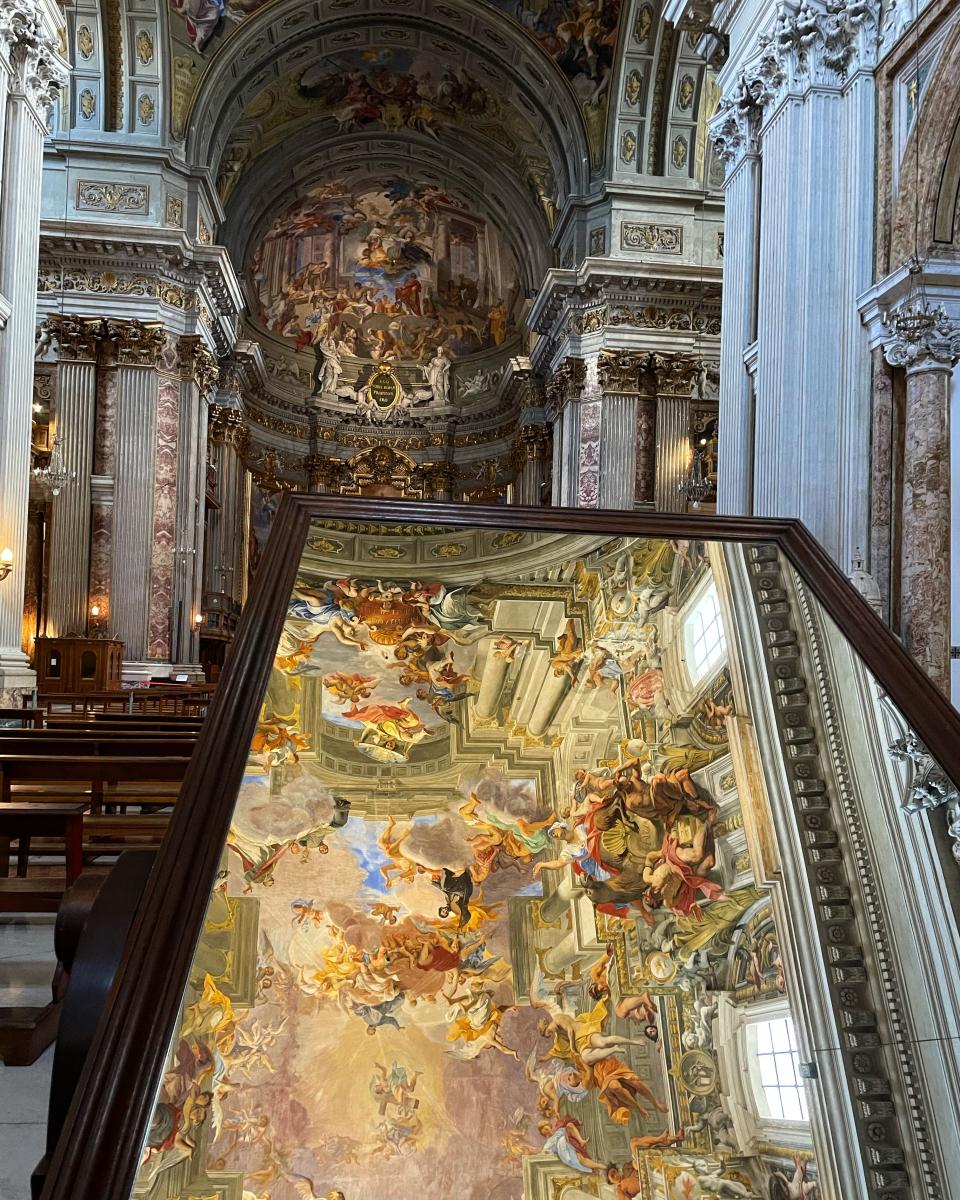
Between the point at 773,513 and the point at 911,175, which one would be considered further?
the point at 773,513

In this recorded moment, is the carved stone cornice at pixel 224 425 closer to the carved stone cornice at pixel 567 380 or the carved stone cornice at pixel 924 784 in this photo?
the carved stone cornice at pixel 567 380

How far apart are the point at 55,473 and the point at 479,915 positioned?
1466 centimetres

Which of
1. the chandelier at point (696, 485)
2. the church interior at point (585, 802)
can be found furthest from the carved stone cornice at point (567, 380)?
the church interior at point (585, 802)

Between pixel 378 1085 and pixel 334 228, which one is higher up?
pixel 334 228

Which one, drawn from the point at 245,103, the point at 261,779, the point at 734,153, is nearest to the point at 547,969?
the point at 261,779

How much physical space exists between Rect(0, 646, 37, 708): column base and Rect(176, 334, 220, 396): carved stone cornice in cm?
975

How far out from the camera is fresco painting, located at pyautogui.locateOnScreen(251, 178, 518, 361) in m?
27.3

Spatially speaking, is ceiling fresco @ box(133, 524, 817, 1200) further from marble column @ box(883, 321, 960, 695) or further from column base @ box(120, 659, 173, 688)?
column base @ box(120, 659, 173, 688)

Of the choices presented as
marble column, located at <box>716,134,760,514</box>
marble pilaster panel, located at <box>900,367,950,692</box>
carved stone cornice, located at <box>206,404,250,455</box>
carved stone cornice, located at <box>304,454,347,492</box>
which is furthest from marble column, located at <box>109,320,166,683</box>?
marble pilaster panel, located at <box>900,367,950,692</box>

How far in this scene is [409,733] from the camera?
2.21 meters

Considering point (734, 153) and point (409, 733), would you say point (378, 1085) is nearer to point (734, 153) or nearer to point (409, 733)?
point (409, 733)

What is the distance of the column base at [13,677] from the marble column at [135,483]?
7.43m

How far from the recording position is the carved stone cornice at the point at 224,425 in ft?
74.3

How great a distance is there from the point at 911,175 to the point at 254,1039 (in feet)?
24.3
